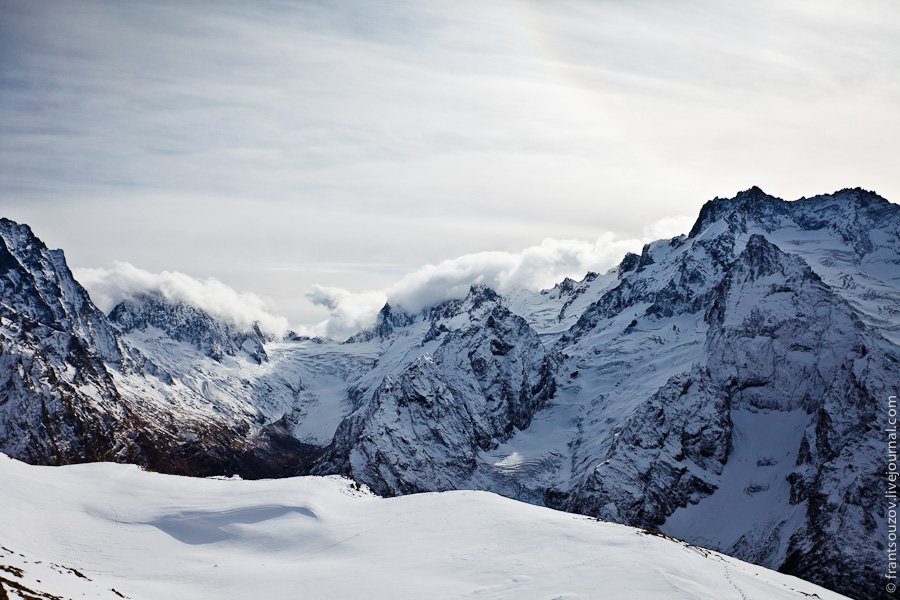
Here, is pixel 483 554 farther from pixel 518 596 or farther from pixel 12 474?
pixel 12 474

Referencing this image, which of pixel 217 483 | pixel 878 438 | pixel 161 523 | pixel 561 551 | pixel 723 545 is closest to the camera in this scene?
pixel 561 551

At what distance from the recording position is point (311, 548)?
65062 millimetres

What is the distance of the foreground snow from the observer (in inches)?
1967

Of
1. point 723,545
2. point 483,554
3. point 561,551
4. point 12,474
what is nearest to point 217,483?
point 12,474

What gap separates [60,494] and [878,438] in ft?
653

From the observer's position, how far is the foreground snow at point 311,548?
49969mm

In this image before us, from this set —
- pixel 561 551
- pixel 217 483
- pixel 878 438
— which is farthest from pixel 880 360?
pixel 217 483

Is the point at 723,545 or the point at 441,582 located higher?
the point at 441,582

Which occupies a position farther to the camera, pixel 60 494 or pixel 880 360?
pixel 880 360

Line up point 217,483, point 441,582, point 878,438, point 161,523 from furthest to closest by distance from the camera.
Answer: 1. point 878,438
2. point 217,483
3. point 161,523
4. point 441,582

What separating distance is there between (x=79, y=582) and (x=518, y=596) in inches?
1259

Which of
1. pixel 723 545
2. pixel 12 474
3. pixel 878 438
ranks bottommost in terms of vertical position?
pixel 723 545

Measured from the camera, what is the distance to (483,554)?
2270 inches

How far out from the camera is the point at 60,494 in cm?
6888
